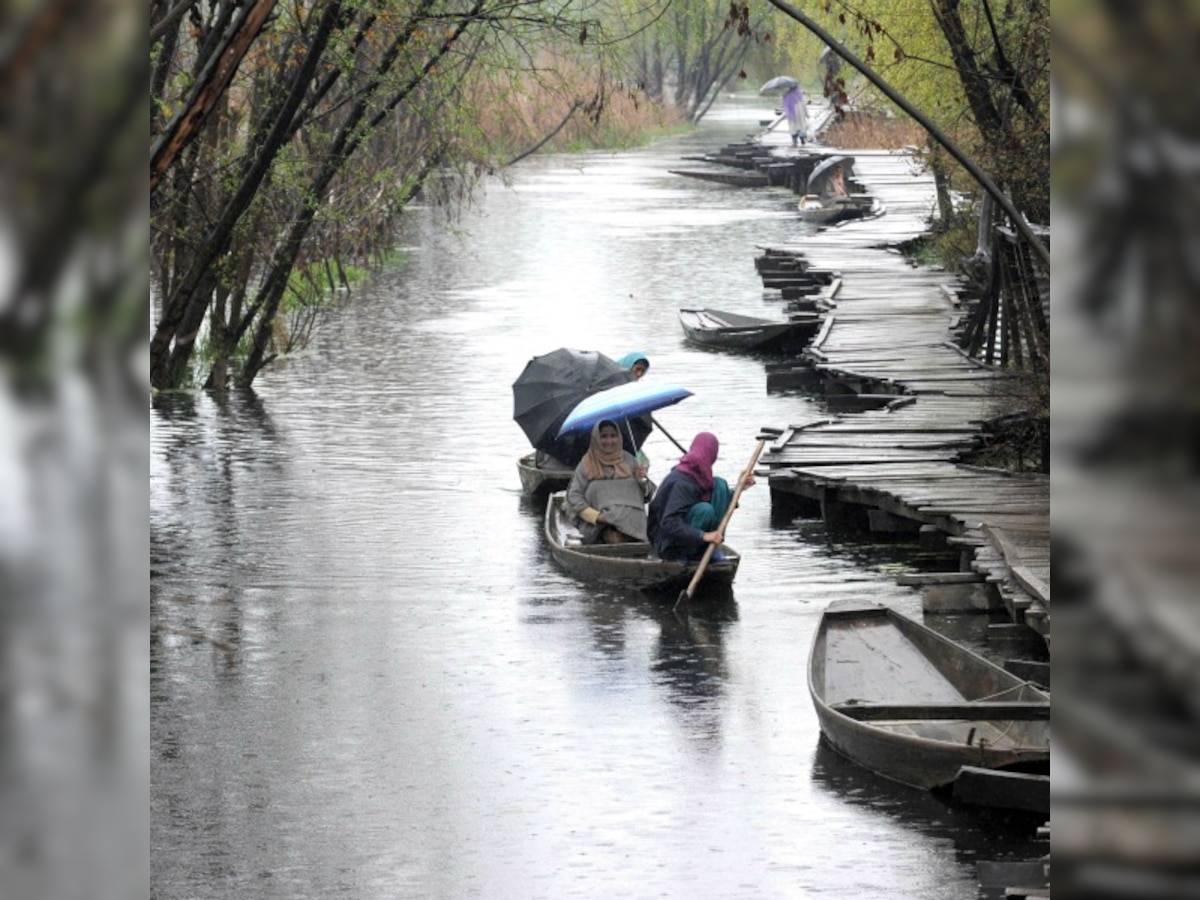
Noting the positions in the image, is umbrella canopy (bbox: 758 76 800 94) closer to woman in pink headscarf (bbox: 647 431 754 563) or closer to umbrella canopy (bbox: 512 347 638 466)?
umbrella canopy (bbox: 512 347 638 466)

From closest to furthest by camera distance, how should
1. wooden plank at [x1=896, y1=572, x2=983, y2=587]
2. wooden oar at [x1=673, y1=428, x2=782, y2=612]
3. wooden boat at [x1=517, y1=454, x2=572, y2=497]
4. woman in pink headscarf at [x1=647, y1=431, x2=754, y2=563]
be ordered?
wooden plank at [x1=896, y1=572, x2=983, y2=587] < wooden oar at [x1=673, y1=428, x2=782, y2=612] < woman in pink headscarf at [x1=647, y1=431, x2=754, y2=563] < wooden boat at [x1=517, y1=454, x2=572, y2=497]

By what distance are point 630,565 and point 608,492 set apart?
2.93 ft

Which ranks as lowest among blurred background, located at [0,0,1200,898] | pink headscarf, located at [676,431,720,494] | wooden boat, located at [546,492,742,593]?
wooden boat, located at [546,492,742,593]

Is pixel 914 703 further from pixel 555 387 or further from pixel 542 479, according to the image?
pixel 542 479

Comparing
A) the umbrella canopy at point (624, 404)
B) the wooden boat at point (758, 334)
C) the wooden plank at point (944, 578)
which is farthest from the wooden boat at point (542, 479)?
the wooden boat at point (758, 334)

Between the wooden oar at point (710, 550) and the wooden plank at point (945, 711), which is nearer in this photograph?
the wooden plank at point (945, 711)

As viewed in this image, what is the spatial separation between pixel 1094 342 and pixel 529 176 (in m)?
58.7

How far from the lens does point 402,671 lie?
42.2 ft

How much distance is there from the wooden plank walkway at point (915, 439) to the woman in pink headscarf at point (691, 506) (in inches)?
69.7

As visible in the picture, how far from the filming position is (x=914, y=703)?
9.84 m

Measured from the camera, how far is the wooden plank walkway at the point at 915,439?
544 inches

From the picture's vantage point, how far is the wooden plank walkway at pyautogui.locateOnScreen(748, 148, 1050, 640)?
13.8 m

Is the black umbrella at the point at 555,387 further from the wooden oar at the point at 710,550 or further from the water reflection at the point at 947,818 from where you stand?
the water reflection at the point at 947,818

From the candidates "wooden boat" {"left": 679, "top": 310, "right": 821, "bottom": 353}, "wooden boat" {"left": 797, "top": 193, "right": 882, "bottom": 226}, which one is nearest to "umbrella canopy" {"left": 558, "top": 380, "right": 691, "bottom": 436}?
"wooden boat" {"left": 679, "top": 310, "right": 821, "bottom": 353}
